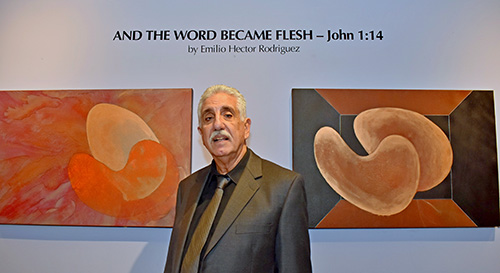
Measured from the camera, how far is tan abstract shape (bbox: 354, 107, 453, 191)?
1.92 metres

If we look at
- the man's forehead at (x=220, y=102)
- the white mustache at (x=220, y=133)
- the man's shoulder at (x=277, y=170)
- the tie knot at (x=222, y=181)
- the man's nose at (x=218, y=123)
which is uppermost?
the man's forehead at (x=220, y=102)

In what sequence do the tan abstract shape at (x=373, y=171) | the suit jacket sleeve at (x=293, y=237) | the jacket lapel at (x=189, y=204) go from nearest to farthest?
the suit jacket sleeve at (x=293, y=237)
the jacket lapel at (x=189, y=204)
the tan abstract shape at (x=373, y=171)

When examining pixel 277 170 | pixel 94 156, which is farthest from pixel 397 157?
pixel 94 156

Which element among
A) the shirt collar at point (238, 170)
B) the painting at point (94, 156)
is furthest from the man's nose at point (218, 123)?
the painting at point (94, 156)

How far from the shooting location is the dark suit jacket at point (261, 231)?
1240 mm

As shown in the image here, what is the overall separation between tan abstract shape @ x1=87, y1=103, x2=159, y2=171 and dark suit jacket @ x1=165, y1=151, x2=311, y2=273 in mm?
779

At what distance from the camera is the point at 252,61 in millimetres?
2037

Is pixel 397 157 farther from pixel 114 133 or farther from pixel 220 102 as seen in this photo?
pixel 114 133

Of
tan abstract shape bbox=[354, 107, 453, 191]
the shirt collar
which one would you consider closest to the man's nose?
the shirt collar

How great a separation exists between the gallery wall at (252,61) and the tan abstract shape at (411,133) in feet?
0.66

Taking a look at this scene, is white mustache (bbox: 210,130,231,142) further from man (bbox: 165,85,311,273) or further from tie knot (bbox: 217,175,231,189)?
tie knot (bbox: 217,175,231,189)

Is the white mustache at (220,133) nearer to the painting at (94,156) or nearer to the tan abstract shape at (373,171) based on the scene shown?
the painting at (94,156)

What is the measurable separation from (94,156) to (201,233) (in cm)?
98

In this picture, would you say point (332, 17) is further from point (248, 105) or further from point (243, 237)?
point (243, 237)
